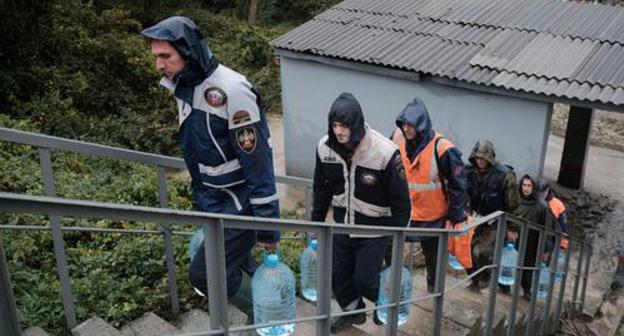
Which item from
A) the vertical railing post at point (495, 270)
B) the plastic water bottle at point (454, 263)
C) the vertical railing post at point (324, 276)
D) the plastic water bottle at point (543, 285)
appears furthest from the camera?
the plastic water bottle at point (543, 285)

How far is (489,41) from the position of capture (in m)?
8.50

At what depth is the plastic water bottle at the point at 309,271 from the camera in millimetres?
3846

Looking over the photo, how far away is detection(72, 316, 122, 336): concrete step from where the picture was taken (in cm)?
299

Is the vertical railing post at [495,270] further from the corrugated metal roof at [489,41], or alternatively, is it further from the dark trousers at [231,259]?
the corrugated metal roof at [489,41]

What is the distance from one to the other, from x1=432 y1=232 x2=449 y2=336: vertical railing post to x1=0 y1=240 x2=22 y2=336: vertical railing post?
2.36 m

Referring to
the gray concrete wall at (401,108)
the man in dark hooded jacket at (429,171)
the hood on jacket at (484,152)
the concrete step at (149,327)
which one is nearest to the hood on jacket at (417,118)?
the man in dark hooded jacket at (429,171)

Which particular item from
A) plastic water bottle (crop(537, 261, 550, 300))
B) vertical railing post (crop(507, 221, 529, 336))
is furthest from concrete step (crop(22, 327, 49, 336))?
plastic water bottle (crop(537, 261, 550, 300))

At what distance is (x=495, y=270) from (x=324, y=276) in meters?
1.99

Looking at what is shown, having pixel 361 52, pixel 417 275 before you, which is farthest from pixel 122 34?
pixel 417 275

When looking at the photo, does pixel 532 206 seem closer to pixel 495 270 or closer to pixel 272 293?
pixel 495 270

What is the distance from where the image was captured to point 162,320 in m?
3.22

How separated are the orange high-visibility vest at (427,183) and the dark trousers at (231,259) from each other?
1.51 meters

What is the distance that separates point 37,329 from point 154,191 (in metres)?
4.22

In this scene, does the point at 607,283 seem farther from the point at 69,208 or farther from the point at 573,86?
the point at 69,208
